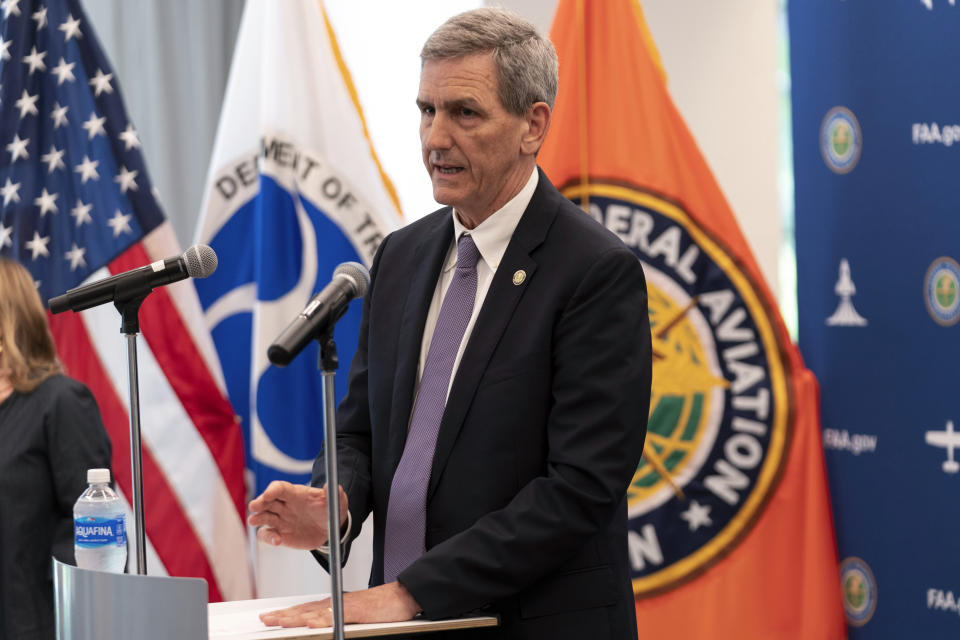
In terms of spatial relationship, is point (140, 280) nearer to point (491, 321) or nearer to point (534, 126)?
point (491, 321)

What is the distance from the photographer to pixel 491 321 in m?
1.86

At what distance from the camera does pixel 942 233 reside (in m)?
2.98

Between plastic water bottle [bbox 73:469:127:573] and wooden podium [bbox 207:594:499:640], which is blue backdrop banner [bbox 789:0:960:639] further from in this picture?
plastic water bottle [bbox 73:469:127:573]

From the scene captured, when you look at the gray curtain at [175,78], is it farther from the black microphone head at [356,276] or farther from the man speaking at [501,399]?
the black microphone head at [356,276]

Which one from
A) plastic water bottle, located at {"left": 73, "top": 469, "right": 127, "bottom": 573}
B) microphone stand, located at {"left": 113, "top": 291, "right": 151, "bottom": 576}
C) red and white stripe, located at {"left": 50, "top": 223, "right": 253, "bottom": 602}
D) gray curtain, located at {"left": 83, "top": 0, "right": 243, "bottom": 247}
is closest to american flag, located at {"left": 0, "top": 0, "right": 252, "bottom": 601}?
A: red and white stripe, located at {"left": 50, "top": 223, "right": 253, "bottom": 602}

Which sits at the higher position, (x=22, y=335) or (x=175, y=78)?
(x=175, y=78)

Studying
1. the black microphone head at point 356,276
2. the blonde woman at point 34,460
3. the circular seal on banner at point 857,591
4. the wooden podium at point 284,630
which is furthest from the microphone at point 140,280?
the circular seal on banner at point 857,591

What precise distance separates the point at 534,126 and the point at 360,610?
0.87m

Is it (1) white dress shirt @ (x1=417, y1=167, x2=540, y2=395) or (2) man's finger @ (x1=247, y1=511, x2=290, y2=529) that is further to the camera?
(1) white dress shirt @ (x1=417, y1=167, x2=540, y2=395)

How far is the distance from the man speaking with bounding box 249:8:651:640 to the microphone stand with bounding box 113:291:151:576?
0.64 ft

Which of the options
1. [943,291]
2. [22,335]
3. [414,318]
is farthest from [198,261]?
[943,291]

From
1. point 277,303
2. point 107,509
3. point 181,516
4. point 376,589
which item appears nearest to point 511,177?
point 376,589

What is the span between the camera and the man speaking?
1734mm

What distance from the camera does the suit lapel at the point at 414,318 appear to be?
6.25 ft
